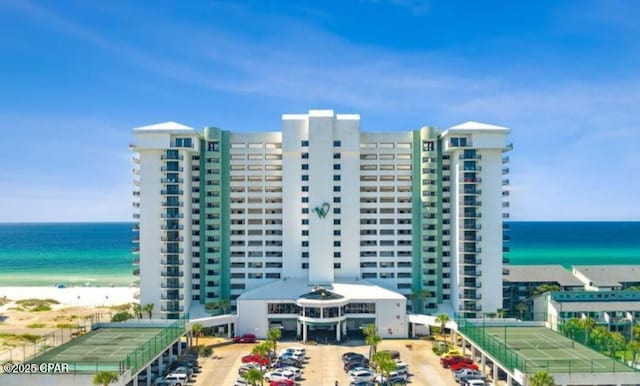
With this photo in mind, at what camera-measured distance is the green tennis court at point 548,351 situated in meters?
36.8

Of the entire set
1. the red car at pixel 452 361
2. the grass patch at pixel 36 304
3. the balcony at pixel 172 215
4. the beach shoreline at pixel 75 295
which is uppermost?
the balcony at pixel 172 215

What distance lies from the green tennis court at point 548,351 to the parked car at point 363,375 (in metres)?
12.3

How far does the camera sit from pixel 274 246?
71.0m

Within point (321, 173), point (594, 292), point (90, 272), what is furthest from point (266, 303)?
point (90, 272)

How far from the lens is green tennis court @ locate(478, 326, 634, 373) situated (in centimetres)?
3681

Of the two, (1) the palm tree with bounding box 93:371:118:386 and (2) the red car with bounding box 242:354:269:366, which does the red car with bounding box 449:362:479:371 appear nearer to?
(2) the red car with bounding box 242:354:269:366

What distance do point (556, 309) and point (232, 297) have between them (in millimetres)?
45105

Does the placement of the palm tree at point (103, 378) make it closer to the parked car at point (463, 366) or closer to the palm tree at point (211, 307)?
the palm tree at point (211, 307)

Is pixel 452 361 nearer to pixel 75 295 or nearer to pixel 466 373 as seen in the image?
pixel 466 373

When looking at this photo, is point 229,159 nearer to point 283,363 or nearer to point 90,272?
point 283,363

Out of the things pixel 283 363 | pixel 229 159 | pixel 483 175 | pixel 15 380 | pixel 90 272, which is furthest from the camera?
pixel 90 272

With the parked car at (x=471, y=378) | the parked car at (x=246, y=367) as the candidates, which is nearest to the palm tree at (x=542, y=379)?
the parked car at (x=471, y=378)

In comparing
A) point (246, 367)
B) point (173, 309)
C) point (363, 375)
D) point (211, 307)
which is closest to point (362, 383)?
point (363, 375)

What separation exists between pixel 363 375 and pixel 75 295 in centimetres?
7694
